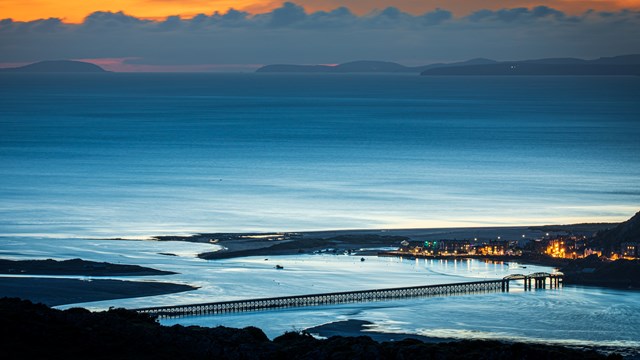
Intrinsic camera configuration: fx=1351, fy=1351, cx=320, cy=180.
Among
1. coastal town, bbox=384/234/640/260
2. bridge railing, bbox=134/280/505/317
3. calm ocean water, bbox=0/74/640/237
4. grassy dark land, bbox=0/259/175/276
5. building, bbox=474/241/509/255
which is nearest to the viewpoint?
bridge railing, bbox=134/280/505/317

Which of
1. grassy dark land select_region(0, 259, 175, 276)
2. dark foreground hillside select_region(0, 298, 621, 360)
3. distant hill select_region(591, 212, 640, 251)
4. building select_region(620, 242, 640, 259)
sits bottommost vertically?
dark foreground hillside select_region(0, 298, 621, 360)

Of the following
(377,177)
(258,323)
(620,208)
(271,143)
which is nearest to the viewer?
(258,323)

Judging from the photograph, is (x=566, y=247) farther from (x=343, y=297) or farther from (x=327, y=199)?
(x=327, y=199)

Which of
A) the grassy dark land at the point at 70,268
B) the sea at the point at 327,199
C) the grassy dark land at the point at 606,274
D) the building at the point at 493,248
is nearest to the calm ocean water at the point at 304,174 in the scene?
the sea at the point at 327,199

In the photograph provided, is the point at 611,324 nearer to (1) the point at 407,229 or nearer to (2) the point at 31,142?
(1) the point at 407,229

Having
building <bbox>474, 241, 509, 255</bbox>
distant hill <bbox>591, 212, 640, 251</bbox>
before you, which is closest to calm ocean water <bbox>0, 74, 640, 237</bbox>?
building <bbox>474, 241, 509, 255</bbox>

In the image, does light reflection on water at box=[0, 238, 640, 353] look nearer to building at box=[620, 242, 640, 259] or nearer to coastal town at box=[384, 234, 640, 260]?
coastal town at box=[384, 234, 640, 260]

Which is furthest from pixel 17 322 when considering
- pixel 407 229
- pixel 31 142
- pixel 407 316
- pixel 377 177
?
pixel 31 142

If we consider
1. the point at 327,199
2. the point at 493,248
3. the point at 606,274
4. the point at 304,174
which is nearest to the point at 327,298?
the point at 606,274
